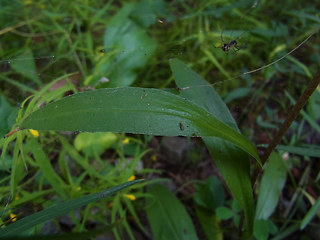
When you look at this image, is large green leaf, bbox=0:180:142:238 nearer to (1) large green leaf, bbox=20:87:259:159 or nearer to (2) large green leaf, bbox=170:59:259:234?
(1) large green leaf, bbox=20:87:259:159

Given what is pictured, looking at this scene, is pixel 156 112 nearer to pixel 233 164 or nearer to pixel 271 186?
pixel 233 164

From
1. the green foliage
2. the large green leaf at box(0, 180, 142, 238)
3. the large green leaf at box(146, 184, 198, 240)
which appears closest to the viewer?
the large green leaf at box(0, 180, 142, 238)

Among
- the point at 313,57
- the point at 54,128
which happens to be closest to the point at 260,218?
the point at 54,128

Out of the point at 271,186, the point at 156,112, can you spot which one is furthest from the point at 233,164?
the point at 271,186

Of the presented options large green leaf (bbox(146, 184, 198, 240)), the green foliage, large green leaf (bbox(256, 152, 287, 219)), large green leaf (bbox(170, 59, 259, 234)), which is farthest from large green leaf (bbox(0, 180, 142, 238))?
large green leaf (bbox(256, 152, 287, 219))

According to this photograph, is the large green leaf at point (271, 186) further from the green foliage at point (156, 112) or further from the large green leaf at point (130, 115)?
the large green leaf at point (130, 115)

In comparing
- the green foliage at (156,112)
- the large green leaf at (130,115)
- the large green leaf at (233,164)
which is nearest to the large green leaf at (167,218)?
the green foliage at (156,112)
